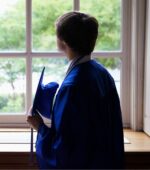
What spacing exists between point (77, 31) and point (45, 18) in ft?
2.62

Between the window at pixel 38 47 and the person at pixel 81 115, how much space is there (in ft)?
2.35

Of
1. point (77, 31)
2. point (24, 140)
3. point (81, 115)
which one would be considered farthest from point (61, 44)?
point (24, 140)

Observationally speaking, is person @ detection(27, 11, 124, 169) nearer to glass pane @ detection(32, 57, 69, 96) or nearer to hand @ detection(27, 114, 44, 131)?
hand @ detection(27, 114, 44, 131)

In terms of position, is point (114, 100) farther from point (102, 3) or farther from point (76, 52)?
point (102, 3)

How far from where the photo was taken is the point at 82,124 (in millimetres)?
1340

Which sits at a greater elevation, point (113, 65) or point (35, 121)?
point (113, 65)

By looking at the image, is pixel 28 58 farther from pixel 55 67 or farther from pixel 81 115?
pixel 81 115

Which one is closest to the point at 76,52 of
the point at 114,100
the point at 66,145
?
the point at 114,100

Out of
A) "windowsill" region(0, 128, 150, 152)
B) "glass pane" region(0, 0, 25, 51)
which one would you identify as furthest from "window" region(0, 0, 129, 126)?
"windowsill" region(0, 128, 150, 152)

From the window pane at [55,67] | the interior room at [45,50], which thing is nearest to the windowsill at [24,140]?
the interior room at [45,50]

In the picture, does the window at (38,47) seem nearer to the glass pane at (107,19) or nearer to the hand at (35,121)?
the glass pane at (107,19)

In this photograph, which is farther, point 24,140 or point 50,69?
point 50,69

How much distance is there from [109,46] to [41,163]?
0.92 m

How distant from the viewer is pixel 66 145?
52.9 inches
